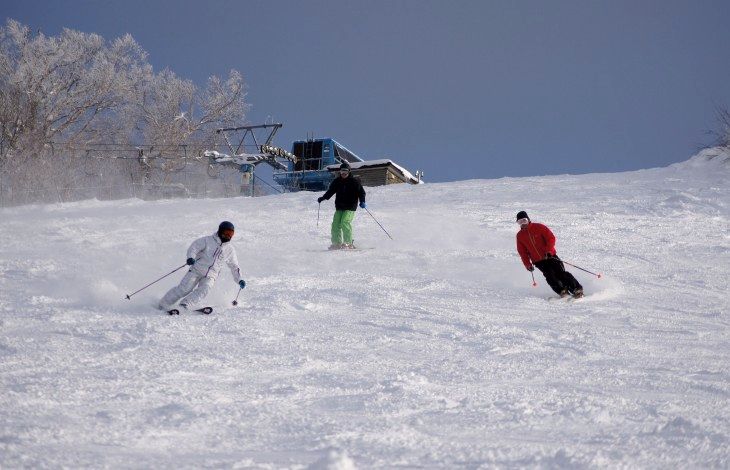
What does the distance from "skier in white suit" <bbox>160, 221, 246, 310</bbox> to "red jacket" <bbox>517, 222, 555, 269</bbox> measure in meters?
3.78

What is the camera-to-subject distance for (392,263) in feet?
31.0

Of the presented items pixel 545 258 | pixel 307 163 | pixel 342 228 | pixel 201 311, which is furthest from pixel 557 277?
pixel 307 163

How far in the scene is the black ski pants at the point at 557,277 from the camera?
23.5 feet

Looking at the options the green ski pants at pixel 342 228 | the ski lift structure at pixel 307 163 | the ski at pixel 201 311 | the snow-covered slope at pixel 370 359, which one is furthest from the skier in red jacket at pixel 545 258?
the ski lift structure at pixel 307 163

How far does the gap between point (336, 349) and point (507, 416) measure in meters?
1.79

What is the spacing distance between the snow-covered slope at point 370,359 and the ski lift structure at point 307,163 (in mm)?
18654

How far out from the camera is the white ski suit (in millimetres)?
6254

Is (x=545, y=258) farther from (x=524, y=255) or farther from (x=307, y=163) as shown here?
(x=307, y=163)

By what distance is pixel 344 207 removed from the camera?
1089 centimetres

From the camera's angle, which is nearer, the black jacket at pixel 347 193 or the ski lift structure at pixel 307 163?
the black jacket at pixel 347 193

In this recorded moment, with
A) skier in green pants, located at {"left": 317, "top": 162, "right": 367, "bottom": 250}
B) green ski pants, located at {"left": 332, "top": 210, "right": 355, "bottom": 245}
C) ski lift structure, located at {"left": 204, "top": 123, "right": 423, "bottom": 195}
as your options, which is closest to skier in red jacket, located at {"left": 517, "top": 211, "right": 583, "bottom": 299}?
skier in green pants, located at {"left": 317, "top": 162, "right": 367, "bottom": 250}

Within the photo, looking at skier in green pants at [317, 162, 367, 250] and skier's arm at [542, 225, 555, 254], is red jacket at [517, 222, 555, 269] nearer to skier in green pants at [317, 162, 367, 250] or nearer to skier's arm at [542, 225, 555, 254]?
skier's arm at [542, 225, 555, 254]

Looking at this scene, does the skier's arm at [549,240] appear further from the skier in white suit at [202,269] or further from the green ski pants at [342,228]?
the green ski pants at [342,228]

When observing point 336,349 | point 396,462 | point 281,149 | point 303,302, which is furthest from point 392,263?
point 281,149
